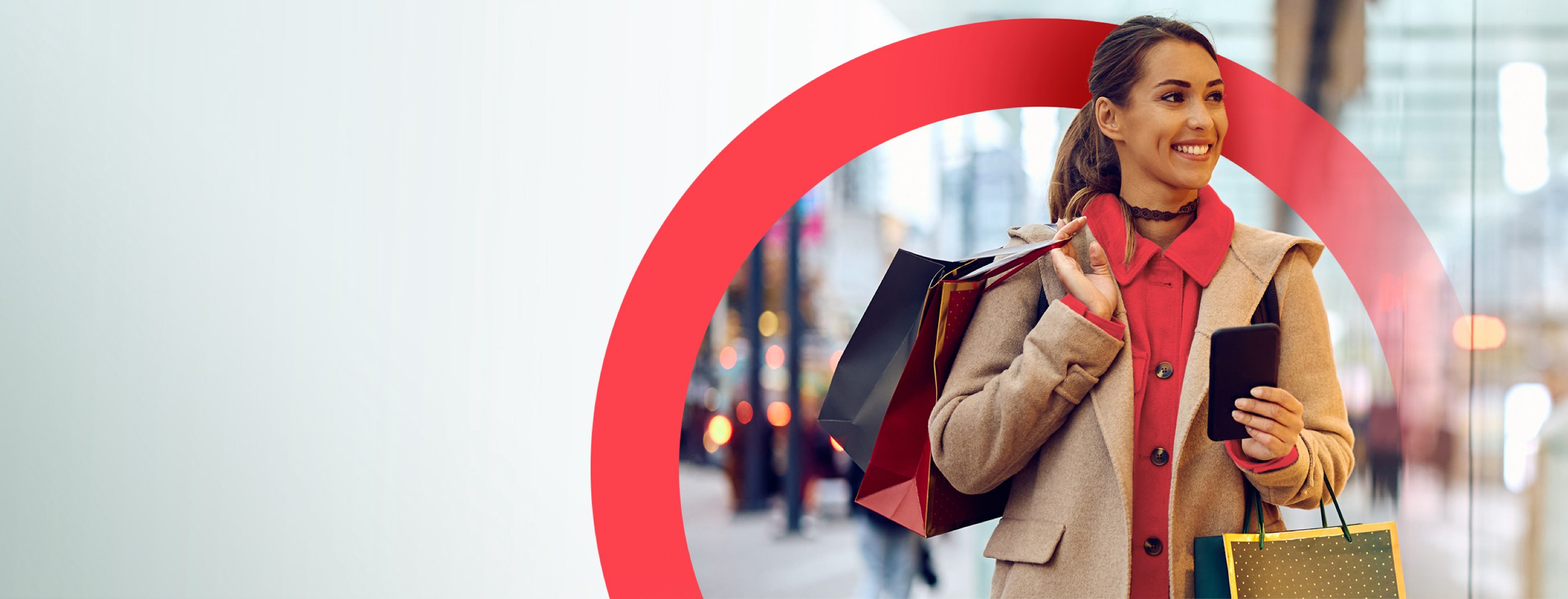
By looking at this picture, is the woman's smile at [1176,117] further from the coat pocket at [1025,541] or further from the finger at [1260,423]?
the coat pocket at [1025,541]

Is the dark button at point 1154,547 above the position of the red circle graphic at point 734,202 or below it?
below

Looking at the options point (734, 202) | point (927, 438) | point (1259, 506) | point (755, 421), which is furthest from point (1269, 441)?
point (755, 421)

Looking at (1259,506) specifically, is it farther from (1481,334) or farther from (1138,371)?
(1481,334)

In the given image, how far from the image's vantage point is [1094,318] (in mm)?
1219

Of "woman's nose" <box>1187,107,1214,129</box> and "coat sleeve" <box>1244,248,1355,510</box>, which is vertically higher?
"woman's nose" <box>1187,107,1214,129</box>

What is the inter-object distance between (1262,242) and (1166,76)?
289 mm

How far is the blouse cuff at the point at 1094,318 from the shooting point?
1.21m

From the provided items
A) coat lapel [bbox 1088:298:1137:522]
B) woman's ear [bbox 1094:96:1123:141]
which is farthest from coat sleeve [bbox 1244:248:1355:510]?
woman's ear [bbox 1094:96:1123:141]

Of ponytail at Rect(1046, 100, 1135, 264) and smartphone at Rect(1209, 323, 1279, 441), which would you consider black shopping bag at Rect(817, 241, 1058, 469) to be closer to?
ponytail at Rect(1046, 100, 1135, 264)

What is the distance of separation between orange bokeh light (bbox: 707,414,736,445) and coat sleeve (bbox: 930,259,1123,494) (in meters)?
1.44

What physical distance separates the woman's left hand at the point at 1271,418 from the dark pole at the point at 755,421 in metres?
1.36

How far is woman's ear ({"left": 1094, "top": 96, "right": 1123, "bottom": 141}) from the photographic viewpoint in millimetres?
1364

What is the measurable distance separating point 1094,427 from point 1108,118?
484mm

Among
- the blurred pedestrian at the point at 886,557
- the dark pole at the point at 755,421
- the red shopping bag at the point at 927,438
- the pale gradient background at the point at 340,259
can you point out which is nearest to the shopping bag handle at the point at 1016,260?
the red shopping bag at the point at 927,438
